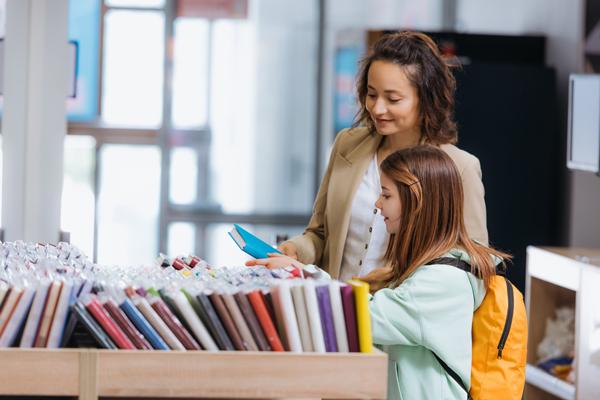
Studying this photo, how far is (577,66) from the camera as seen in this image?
214 inches

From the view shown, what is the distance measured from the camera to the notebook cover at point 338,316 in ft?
6.16

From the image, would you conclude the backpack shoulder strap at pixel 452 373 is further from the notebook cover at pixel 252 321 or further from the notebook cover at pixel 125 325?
the notebook cover at pixel 125 325

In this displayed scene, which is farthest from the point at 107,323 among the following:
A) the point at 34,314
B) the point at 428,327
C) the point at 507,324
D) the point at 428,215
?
the point at 507,324

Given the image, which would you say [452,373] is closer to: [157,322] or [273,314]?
[273,314]

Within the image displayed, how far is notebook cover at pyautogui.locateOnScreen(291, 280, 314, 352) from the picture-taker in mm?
1872

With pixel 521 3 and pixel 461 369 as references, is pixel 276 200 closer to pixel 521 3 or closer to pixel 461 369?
pixel 521 3

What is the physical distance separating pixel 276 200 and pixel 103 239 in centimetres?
109

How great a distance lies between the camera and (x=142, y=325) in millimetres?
1859

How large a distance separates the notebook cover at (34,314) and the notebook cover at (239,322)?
1.02 ft

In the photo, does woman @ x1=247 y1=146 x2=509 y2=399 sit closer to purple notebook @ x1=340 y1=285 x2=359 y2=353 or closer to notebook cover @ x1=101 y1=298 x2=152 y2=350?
purple notebook @ x1=340 y1=285 x2=359 y2=353

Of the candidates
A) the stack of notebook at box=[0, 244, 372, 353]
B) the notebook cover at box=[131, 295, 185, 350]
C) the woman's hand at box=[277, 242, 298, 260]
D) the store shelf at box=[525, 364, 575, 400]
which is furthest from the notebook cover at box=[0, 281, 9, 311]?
the store shelf at box=[525, 364, 575, 400]

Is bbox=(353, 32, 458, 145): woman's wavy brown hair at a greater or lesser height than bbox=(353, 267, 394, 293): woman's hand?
greater

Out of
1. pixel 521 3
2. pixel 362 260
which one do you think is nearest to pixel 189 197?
pixel 521 3

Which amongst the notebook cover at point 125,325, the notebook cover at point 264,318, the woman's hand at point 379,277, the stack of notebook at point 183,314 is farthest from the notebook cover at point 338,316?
the woman's hand at point 379,277
